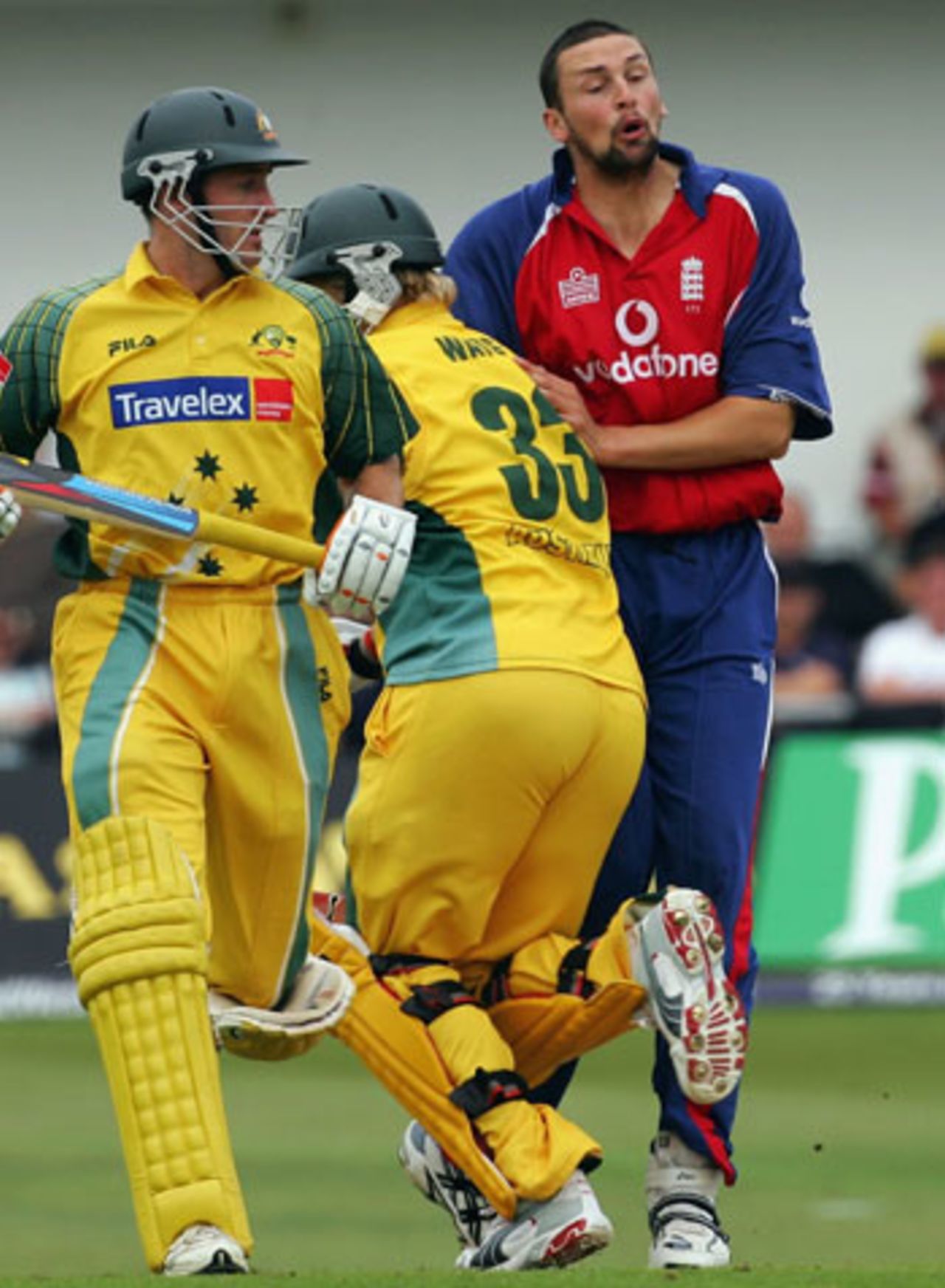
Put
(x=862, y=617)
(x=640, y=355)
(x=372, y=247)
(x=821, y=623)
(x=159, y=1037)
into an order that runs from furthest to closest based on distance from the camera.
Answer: (x=862, y=617)
(x=821, y=623)
(x=640, y=355)
(x=372, y=247)
(x=159, y=1037)

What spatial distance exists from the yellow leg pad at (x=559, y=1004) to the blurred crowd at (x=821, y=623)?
21.2 feet

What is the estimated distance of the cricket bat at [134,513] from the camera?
19.9ft

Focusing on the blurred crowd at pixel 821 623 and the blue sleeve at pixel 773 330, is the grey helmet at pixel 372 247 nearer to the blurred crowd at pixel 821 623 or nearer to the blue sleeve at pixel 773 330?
the blue sleeve at pixel 773 330

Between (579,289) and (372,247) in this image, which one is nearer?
(372,247)

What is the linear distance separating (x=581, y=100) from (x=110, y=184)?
1305 centimetres

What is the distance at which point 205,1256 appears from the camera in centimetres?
571

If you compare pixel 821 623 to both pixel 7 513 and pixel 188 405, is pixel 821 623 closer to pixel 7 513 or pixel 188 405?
pixel 188 405

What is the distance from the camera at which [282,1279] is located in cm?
544

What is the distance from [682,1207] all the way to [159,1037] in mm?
1482

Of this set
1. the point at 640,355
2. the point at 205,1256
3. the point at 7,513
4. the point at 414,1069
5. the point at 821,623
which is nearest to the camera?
the point at 205,1256

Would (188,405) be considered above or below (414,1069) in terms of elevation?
above

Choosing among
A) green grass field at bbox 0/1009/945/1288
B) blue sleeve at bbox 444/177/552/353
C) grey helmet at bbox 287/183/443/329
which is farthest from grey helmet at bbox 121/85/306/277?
green grass field at bbox 0/1009/945/1288

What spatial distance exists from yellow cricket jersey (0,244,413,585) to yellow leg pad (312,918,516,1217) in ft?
2.96

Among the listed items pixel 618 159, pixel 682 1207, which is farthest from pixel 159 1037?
pixel 618 159
